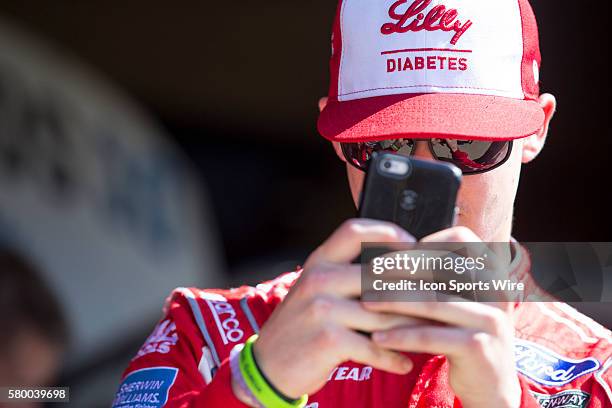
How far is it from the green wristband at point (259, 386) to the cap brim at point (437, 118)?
421 mm

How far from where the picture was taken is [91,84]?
159 inches

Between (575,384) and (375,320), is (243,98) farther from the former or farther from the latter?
(375,320)

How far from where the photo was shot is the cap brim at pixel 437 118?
126cm

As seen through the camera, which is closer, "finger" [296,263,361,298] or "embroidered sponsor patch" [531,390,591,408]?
"finger" [296,263,361,298]

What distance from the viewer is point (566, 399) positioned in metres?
1.28

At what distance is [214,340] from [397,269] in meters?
0.49

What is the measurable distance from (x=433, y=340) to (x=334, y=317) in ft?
0.32

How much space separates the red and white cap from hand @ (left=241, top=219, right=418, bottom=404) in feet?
1.28

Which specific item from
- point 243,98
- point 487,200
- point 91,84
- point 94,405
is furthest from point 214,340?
point 243,98

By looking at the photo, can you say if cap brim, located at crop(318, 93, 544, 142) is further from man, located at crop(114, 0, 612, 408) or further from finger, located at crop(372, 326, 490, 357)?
finger, located at crop(372, 326, 490, 357)

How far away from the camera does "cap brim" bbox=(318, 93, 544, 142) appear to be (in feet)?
4.14

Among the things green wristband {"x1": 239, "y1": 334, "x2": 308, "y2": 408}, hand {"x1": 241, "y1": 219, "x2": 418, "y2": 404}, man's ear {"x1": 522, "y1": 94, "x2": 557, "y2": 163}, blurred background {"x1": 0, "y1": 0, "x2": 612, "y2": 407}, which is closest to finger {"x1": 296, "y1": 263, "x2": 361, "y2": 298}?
hand {"x1": 241, "y1": 219, "x2": 418, "y2": 404}

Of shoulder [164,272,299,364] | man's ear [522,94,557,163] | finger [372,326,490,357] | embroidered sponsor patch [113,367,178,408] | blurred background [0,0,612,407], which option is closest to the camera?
finger [372,326,490,357]

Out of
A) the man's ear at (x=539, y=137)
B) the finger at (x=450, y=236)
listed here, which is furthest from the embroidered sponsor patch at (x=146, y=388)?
the man's ear at (x=539, y=137)
